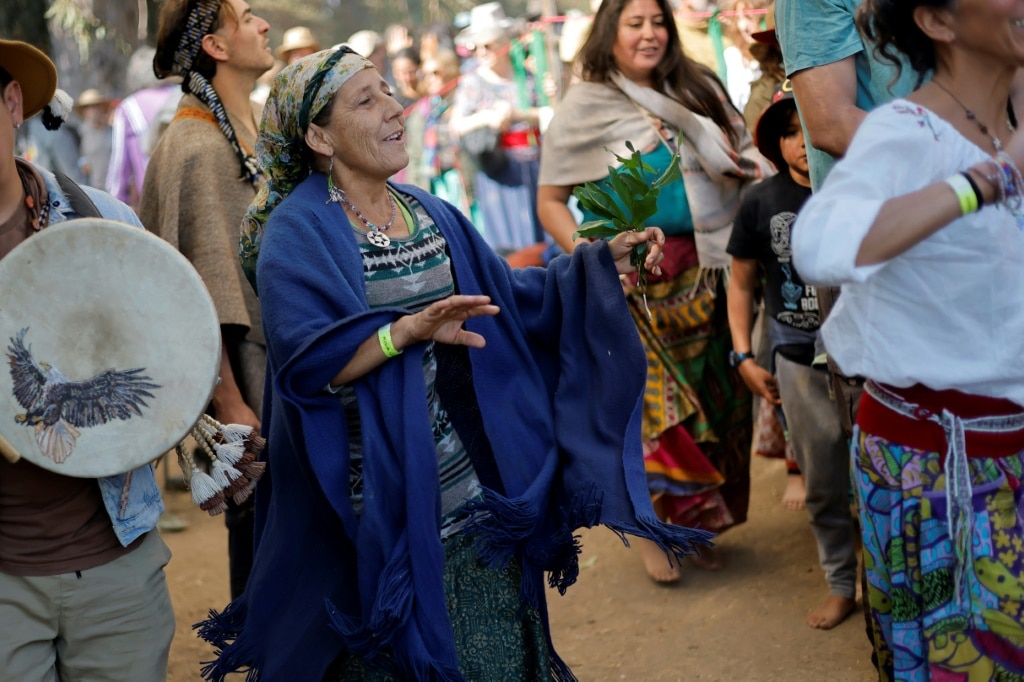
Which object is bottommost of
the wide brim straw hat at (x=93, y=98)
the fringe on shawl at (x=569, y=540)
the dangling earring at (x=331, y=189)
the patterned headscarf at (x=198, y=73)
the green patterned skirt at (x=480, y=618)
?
the wide brim straw hat at (x=93, y=98)

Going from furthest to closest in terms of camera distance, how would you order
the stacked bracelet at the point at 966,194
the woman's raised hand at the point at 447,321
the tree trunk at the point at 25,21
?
the tree trunk at the point at 25,21 < the woman's raised hand at the point at 447,321 < the stacked bracelet at the point at 966,194

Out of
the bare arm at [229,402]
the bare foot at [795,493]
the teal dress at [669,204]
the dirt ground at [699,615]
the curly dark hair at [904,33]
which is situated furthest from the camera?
the bare foot at [795,493]

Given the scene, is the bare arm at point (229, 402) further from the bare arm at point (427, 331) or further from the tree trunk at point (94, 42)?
the tree trunk at point (94, 42)

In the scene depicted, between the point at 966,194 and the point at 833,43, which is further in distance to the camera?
the point at 833,43

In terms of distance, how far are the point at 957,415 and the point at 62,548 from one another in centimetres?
211

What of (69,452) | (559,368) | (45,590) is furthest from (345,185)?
(45,590)

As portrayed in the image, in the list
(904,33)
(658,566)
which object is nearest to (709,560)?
(658,566)

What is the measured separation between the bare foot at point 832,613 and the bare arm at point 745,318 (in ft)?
2.66

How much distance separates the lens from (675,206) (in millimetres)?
5363

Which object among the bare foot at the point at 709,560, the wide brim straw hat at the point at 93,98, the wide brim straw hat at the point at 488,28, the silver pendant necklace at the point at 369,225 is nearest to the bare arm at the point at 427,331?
the silver pendant necklace at the point at 369,225

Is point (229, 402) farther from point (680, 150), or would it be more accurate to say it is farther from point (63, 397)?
point (680, 150)

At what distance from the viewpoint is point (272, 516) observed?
339 centimetres

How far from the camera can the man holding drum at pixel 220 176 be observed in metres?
4.34

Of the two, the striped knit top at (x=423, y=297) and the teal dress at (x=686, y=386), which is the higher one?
the striped knit top at (x=423, y=297)
